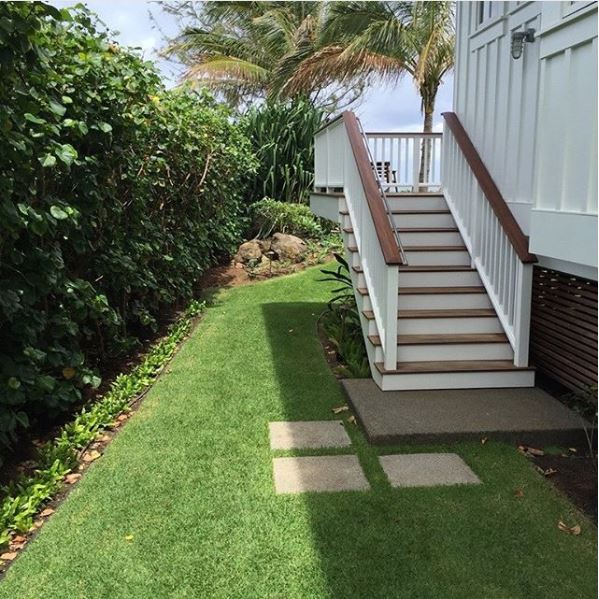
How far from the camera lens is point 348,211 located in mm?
6316

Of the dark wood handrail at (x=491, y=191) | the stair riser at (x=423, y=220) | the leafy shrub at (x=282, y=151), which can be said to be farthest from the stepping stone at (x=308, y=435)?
the leafy shrub at (x=282, y=151)

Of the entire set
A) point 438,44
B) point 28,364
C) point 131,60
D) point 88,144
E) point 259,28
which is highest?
point 259,28

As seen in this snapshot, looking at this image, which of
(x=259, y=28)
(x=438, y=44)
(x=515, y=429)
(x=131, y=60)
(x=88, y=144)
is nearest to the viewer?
(x=515, y=429)

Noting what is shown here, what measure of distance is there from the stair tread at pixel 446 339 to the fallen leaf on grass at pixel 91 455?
2325 millimetres

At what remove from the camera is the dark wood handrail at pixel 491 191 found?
15.5ft

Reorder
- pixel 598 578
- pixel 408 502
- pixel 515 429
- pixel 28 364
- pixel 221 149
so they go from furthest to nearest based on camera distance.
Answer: pixel 221 149 < pixel 515 429 < pixel 28 364 < pixel 408 502 < pixel 598 578

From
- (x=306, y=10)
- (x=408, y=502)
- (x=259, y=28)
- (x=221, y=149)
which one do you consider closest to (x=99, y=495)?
(x=408, y=502)

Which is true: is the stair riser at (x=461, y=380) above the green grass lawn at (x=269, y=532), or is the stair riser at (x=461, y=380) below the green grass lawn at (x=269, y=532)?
above

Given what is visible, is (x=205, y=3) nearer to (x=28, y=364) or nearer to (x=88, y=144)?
(x=88, y=144)

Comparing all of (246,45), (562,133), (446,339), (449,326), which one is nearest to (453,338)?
(446,339)

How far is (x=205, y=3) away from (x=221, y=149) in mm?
13476

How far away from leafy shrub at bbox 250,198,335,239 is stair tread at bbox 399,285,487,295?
6349 mm

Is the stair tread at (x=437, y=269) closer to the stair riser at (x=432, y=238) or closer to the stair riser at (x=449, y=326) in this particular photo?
the stair riser at (x=432, y=238)

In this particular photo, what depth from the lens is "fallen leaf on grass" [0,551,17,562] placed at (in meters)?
2.82
